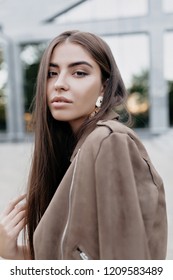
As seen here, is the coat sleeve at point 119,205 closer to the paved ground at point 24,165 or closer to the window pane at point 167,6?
the paved ground at point 24,165

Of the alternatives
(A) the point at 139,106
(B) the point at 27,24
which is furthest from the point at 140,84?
(B) the point at 27,24

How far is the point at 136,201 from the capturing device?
2.43ft

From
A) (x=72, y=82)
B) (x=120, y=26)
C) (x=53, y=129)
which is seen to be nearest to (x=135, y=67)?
(x=120, y=26)

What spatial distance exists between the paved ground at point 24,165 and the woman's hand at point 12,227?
5.35ft

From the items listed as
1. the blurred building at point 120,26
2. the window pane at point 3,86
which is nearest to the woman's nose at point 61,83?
the blurred building at point 120,26

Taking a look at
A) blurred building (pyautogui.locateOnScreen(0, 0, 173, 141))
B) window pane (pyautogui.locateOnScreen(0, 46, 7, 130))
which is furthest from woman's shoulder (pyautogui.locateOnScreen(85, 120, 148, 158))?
window pane (pyautogui.locateOnScreen(0, 46, 7, 130))

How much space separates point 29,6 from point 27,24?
0.46 m

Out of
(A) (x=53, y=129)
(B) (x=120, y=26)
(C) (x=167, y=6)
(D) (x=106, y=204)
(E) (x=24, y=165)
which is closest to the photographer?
(D) (x=106, y=204)

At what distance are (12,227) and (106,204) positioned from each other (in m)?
0.38

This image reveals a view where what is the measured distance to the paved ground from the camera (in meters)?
4.01

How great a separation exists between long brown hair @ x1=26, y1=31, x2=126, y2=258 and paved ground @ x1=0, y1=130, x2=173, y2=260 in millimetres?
1616

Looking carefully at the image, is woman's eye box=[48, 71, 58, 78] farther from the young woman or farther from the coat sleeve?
the coat sleeve

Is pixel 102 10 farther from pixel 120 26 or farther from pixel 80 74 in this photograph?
pixel 80 74

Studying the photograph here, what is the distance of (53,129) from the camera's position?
1.07 metres
